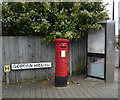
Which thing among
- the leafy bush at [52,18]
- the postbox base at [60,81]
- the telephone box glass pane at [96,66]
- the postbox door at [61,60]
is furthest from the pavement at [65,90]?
the leafy bush at [52,18]

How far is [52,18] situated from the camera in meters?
7.07

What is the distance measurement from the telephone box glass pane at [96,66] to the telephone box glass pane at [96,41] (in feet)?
1.26

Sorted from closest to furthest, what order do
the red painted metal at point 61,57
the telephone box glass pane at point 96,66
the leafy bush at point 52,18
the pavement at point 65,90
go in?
1. the pavement at point 65,90
2. the red painted metal at point 61,57
3. the leafy bush at point 52,18
4. the telephone box glass pane at point 96,66

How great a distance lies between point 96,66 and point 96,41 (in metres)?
1.14

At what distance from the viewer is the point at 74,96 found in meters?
5.15

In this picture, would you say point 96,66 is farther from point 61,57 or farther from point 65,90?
point 65,90

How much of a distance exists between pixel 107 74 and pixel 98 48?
3.89 ft

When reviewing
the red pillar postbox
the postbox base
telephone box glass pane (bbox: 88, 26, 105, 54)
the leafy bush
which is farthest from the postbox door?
telephone box glass pane (bbox: 88, 26, 105, 54)

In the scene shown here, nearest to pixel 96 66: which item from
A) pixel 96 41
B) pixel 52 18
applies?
pixel 96 41

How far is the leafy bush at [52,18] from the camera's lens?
21.5ft

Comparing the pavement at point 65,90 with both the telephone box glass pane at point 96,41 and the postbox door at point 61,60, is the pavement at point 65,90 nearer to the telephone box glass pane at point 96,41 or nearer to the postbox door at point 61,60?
the postbox door at point 61,60

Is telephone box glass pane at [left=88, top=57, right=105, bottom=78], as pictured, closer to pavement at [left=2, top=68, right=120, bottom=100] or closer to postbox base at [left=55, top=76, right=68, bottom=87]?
pavement at [left=2, top=68, right=120, bottom=100]

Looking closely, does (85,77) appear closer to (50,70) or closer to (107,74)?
(107,74)

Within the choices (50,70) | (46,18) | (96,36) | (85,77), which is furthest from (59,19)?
(85,77)
